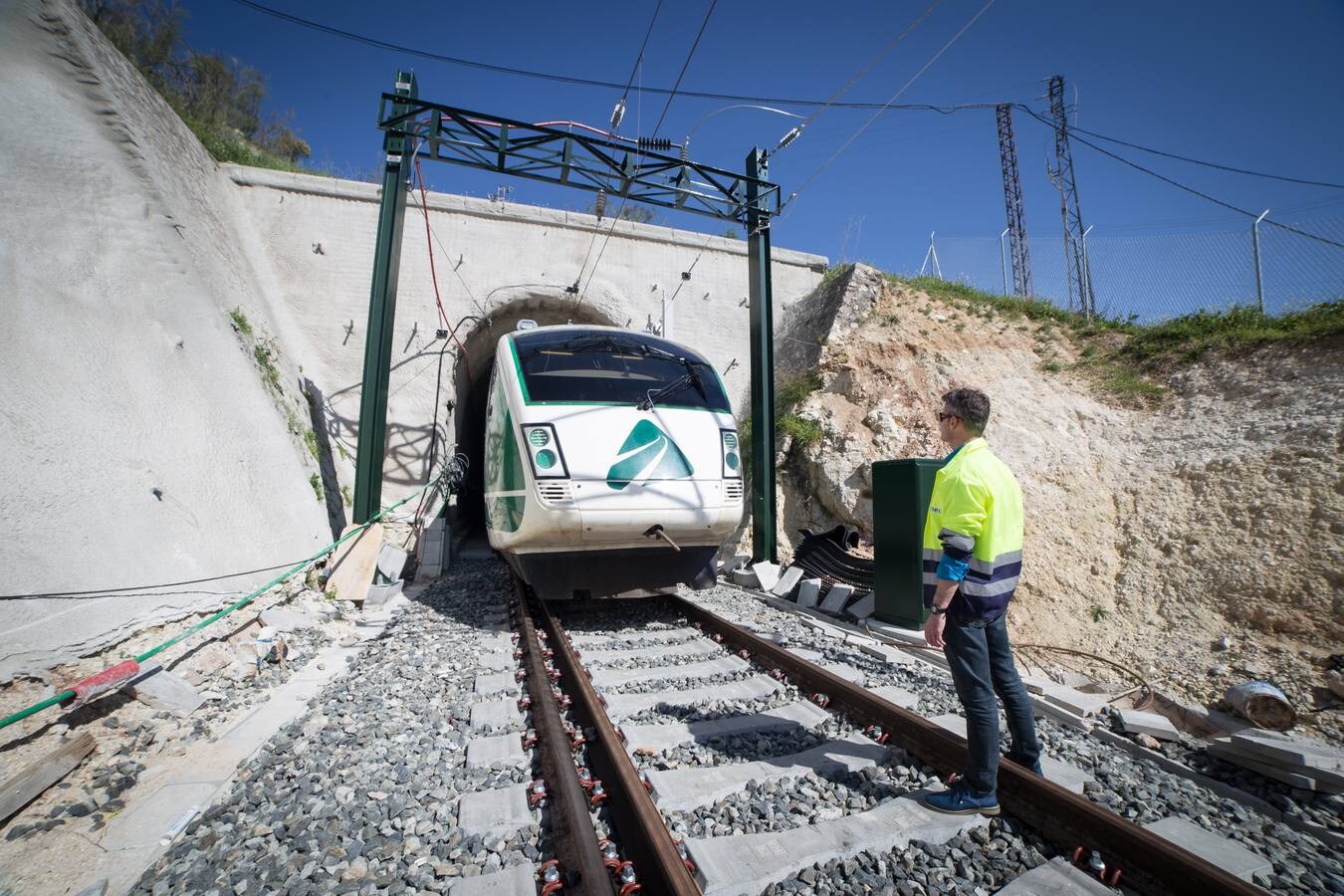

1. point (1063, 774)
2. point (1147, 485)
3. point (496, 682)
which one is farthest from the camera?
point (1147, 485)

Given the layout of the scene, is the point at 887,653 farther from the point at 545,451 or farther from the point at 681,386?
the point at 545,451

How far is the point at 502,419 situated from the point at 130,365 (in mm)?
3365

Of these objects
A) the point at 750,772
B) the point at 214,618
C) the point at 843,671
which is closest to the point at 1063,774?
the point at 750,772

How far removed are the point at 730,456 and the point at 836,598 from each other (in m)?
2.14

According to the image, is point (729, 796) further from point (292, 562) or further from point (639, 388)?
point (292, 562)

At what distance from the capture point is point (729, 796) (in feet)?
8.54

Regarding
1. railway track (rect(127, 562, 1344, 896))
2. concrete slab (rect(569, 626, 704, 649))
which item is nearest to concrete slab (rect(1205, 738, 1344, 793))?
railway track (rect(127, 562, 1344, 896))

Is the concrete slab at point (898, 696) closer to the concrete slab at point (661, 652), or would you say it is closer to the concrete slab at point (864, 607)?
the concrete slab at point (661, 652)

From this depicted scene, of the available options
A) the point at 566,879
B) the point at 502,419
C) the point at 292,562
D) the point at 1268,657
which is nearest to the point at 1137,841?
the point at 566,879

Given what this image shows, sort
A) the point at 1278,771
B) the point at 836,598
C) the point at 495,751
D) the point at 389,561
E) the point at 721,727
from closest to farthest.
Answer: the point at 1278,771 < the point at 495,751 < the point at 721,727 < the point at 836,598 < the point at 389,561

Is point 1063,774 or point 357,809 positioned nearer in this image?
point 357,809

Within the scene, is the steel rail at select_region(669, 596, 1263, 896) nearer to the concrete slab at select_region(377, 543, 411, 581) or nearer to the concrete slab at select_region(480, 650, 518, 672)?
the concrete slab at select_region(480, 650, 518, 672)

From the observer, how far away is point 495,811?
2521mm

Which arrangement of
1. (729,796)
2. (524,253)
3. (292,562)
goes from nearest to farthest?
1. (729,796)
2. (292,562)
3. (524,253)
